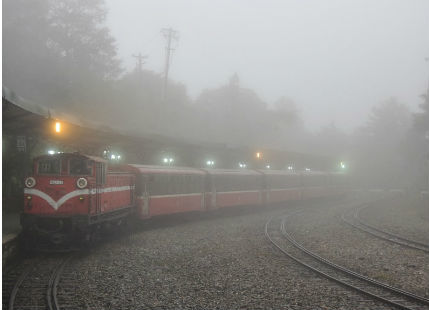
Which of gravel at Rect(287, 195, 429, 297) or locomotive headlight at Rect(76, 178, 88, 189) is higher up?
locomotive headlight at Rect(76, 178, 88, 189)

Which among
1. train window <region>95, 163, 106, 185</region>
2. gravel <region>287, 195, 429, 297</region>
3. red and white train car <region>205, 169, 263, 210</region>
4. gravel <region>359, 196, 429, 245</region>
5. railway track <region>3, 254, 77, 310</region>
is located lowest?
gravel <region>359, 196, 429, 245</region>

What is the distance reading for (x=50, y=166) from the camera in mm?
12023

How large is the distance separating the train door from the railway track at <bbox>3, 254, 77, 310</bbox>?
197cm

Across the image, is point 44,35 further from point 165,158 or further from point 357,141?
point 357,141

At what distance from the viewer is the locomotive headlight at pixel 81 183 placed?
1187cm

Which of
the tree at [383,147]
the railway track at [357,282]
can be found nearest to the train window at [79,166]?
the railway track at [357,282]

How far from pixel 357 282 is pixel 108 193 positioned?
8.38 m

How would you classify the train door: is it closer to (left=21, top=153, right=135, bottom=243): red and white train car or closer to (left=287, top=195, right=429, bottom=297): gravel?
(left=21, top=153, right=135, bottom=243): red and white train car

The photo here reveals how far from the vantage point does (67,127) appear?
50.5 feet

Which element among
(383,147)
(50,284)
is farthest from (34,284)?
(383,147)

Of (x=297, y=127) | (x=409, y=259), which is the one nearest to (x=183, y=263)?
(x=409, y=259)

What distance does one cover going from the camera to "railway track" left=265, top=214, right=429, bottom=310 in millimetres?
8134

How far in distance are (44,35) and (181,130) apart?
26431 millimetres

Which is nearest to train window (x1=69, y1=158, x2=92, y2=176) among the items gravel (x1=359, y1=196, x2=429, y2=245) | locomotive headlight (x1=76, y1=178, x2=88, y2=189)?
locomotive headlight (x1=76, y1=178, x2=88, y2=189)
